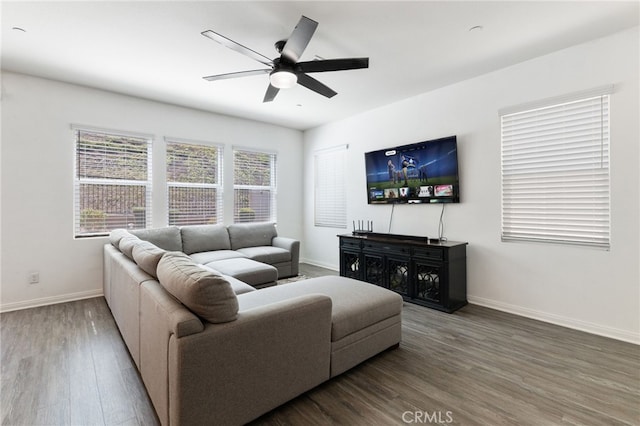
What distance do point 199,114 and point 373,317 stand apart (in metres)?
4.30

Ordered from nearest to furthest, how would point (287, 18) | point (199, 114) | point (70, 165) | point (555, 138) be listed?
point (287, 18), point (555, 138), point (70, 165), point (199, 114)

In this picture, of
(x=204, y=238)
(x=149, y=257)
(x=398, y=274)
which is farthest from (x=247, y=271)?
(x=398, y=274)

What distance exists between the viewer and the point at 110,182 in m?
4.09

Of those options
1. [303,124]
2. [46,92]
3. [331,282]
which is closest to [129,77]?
[46,92]

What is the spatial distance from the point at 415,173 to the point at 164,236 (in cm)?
363

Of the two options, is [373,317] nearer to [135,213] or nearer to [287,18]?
[287,18]

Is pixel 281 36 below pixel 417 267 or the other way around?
the other way around

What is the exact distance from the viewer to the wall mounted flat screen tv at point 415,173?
12.5 feet

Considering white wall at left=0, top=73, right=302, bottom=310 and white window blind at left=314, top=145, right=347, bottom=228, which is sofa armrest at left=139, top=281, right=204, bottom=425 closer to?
white wall at left=0, top=73, right=302, bottom=310

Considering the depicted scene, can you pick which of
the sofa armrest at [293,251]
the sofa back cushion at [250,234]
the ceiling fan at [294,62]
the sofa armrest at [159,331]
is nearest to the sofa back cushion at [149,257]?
the sofa armrest at [159,331]

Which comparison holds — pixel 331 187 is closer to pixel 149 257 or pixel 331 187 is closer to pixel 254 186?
pixel 254 186

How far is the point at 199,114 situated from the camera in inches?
193

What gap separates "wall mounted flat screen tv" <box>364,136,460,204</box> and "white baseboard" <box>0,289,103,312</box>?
4.17m

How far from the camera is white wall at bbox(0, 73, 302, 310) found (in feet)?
11.3
